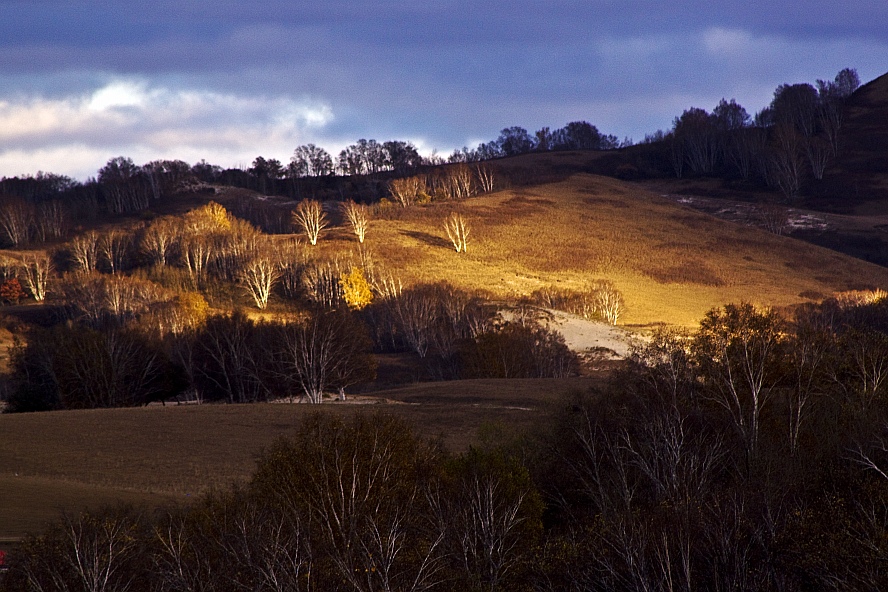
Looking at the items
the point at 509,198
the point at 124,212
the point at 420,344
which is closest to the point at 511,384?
the point at 420,344

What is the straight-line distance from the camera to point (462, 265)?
119 metres

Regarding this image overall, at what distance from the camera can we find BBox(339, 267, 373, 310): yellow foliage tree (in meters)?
106

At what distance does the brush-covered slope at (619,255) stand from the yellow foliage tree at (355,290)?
23.5 feet

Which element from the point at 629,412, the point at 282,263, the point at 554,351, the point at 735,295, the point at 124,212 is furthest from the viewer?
the point at 124,212

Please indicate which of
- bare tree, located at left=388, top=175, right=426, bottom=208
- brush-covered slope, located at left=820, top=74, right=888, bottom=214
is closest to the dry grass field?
bare tree, located at left=388, top=175, right=426, bottom=208

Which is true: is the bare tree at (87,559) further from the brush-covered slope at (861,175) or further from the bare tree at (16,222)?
the brush-covered slope at (861,175)

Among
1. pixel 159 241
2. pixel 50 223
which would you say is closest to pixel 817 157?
pixel 159 241

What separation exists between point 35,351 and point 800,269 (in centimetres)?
9721

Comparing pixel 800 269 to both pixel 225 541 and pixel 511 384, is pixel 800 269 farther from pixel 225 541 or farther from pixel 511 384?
pixel 225 541

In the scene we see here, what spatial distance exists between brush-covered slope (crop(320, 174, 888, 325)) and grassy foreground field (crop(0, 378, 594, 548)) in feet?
158

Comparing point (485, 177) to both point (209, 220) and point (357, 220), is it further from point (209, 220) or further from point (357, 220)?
point (209, 220)

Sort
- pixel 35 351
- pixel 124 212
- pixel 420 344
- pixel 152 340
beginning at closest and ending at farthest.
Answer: pixel 35 351 < pixel 152 340 < pixel 420 344 < pixel 124 212

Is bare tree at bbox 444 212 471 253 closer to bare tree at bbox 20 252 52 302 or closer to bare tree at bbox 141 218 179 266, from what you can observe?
bare tree at bbox 141 218 179 266

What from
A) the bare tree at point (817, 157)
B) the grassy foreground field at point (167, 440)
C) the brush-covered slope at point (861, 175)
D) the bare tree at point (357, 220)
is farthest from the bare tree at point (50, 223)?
the bare tree at point (817, 157)
